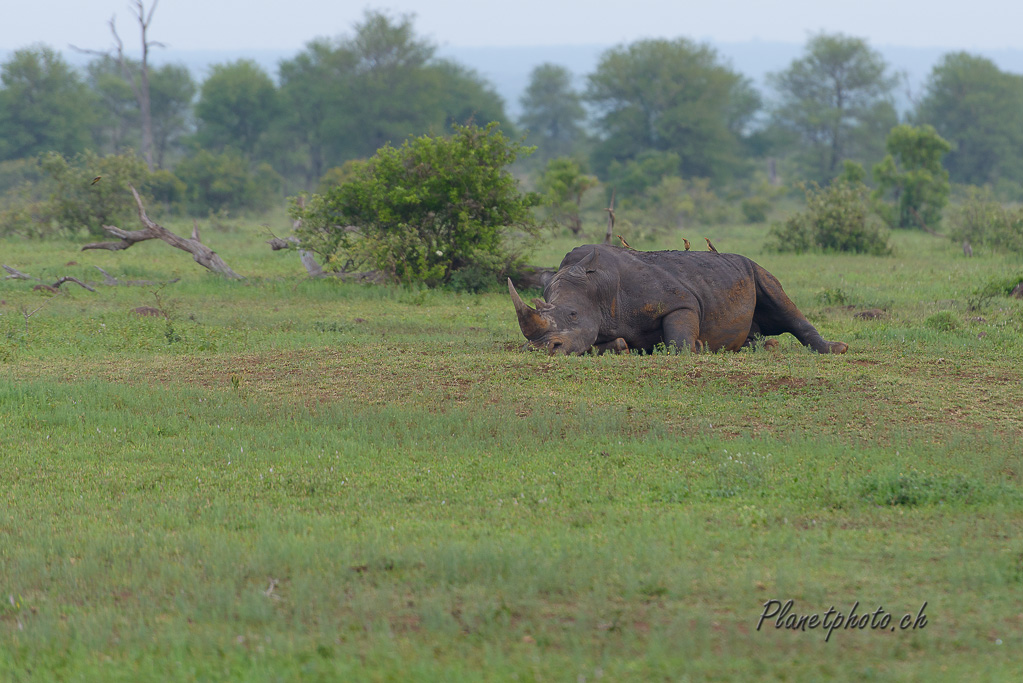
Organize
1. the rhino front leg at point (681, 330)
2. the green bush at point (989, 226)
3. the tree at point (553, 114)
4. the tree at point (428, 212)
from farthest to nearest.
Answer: the tree at point (553, 114) → the green bush at point (989, 226) → the tree at point (428, 212) → the rhino front leg at point (681, 330)

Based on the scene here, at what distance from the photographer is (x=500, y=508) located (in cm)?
539

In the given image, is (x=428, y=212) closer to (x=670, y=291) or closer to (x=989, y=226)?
(x=670, y=291)

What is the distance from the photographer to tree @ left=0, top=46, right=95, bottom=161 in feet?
133

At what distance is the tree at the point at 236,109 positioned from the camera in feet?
149

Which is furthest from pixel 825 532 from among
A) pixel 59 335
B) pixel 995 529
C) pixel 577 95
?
pixel 577 95

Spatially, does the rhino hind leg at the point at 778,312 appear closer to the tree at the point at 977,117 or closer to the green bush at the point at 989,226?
the green bush at the point at 989,226

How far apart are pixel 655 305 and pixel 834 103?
48.9 meters

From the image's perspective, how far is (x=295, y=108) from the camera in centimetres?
4722

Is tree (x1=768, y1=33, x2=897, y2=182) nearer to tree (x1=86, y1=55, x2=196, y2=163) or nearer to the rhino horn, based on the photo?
tree (x1=86, y1=55, x2=196, y2=163)

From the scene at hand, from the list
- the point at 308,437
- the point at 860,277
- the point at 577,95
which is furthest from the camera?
the point at 577,95

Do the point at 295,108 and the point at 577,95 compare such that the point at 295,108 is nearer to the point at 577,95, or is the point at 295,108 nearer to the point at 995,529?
the point at 577,95

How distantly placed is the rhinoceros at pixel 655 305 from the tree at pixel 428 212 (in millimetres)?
5478

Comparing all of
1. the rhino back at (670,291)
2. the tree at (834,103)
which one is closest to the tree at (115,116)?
the tree at (834,103)

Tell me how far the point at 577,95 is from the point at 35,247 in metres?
47.9
